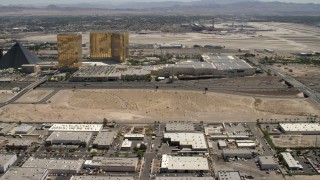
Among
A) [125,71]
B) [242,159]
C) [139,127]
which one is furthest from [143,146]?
[125,71]

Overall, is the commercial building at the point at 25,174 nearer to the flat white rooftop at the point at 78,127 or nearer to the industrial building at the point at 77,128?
the industrial building at the point at 77,128

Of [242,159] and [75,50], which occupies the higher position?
[75,50]

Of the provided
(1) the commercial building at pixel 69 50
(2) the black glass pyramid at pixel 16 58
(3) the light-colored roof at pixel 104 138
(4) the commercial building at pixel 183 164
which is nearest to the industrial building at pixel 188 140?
(4) the commercial building at pixel 183 164

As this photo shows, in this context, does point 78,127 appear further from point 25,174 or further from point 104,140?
point 25,174

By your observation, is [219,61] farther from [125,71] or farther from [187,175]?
[187,175]

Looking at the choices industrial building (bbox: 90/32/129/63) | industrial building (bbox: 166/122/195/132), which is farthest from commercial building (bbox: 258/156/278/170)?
industrial building (bbox: 90/32/129/63)
